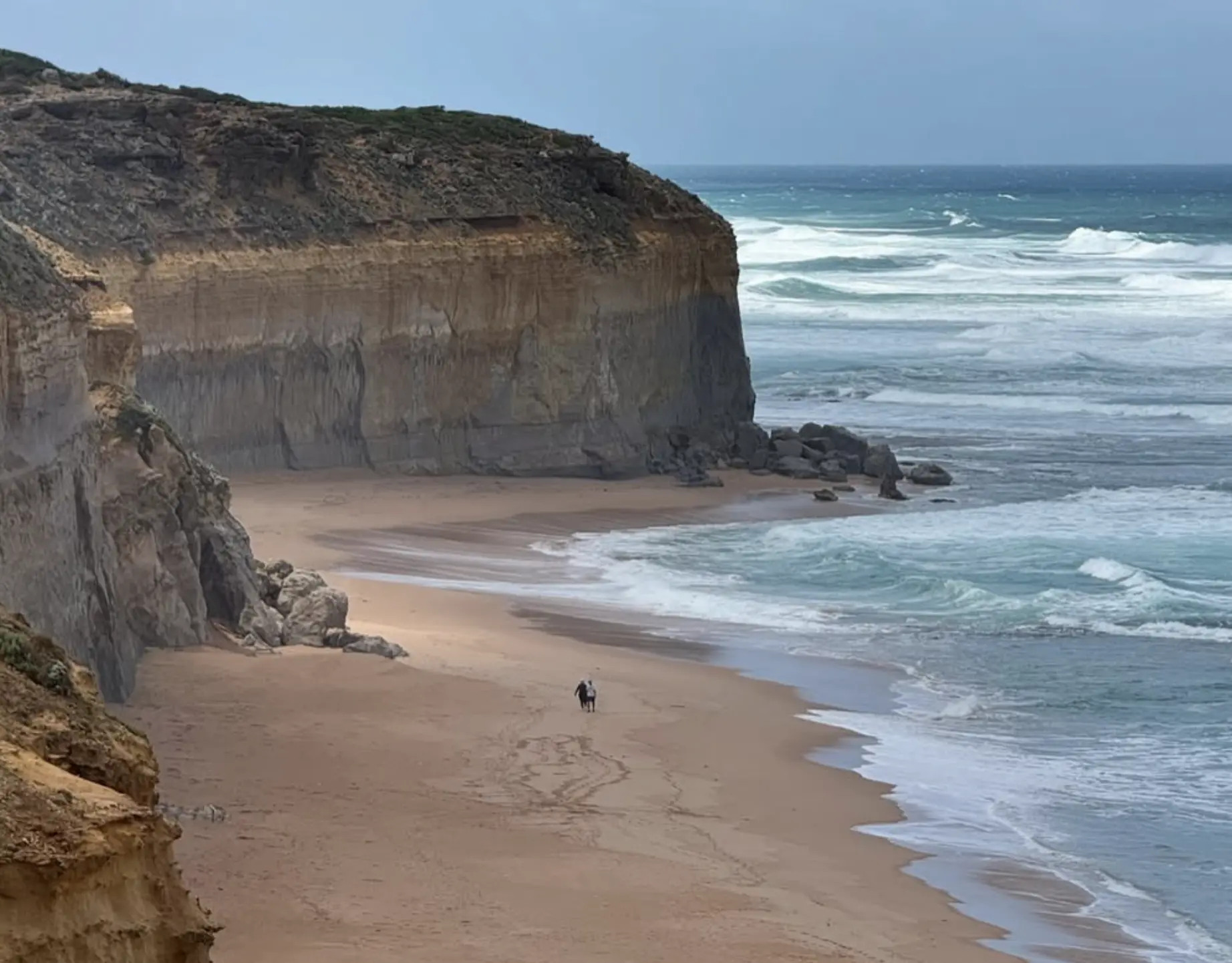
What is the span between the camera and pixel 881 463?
1399 inches

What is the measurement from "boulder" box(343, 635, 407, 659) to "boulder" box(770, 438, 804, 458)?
671 inches

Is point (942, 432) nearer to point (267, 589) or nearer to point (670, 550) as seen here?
point (670, 550)

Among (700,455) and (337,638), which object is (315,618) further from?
(700,455)

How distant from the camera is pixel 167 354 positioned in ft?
102

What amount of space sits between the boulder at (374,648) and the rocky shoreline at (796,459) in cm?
1481

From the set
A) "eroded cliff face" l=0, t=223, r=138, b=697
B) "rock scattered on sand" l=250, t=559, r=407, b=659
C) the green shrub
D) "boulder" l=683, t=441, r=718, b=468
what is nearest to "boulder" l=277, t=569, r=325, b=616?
"rock scattered on sand" l=250, t=559, r=407, b=659

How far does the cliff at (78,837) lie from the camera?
6844 mm

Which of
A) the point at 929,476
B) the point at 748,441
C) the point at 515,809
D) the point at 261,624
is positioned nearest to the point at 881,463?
the point at 929,476

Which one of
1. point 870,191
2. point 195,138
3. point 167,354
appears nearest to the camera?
point 167,354

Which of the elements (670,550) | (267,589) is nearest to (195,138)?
(670,550)

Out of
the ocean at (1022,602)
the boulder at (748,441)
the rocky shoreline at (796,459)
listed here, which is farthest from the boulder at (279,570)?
the boulder at (748,441)

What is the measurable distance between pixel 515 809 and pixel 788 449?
2167cm

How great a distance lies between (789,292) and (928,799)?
187 ft

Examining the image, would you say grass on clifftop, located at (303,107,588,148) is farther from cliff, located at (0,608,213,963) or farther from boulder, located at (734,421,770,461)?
cliff, located at (0,608,213,963)
